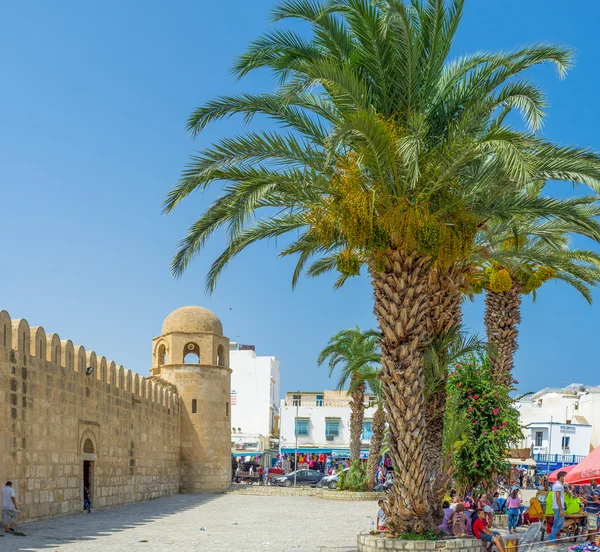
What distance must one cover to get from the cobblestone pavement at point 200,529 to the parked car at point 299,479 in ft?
37.6

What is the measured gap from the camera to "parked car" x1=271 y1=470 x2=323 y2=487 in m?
32.8

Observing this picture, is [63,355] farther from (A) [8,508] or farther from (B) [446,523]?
(B) [446,523]

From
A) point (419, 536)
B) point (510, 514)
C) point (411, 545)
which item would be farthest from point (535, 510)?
point (411, 545)

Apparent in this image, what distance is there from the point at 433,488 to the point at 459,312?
2.98 meters

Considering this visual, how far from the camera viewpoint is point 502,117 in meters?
10.6

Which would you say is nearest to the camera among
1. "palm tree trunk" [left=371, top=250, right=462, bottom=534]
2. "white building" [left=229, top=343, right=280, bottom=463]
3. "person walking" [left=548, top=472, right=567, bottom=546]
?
"palm tree trunk" [left=371, top=250, right=462, bottom=534]

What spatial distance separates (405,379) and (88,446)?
1014 centimetres

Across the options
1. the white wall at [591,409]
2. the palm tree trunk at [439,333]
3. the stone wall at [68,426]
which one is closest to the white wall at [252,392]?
the white wall at [591,409]

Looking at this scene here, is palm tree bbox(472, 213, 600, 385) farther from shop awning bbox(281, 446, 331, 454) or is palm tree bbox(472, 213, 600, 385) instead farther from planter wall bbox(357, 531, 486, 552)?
shop awning bbox(281, 446, 331, 454)

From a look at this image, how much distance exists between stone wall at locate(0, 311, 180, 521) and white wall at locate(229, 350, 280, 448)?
95.6 feet

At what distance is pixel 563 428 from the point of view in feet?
149

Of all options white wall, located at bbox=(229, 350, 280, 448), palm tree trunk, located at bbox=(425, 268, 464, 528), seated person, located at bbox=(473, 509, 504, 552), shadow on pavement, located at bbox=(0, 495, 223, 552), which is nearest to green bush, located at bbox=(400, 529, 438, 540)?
seated person, located at bbox=(473, 509, 504, 552)

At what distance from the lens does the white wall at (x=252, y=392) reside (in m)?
52.8

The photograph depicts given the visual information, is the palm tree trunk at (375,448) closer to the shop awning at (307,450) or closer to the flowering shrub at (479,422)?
the flowering shrub at (479,422)
